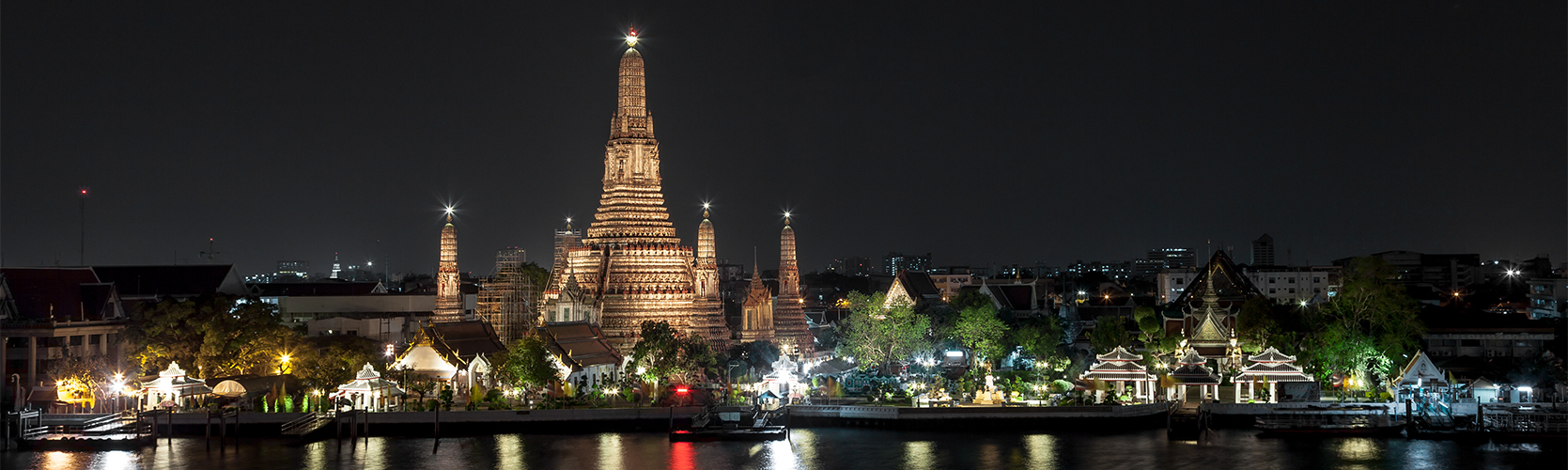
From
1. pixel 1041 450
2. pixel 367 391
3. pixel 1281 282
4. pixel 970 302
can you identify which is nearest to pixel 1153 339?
pixel 970 302

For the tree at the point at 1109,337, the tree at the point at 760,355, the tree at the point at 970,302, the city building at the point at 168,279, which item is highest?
the city building at the point at 168,279

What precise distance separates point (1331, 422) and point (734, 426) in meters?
19.4

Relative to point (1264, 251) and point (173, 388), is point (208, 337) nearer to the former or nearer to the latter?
point (173, 388)

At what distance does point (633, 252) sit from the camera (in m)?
64.0

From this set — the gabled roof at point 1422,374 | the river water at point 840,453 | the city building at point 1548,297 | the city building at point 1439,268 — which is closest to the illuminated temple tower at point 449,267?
the river water at point 840,453

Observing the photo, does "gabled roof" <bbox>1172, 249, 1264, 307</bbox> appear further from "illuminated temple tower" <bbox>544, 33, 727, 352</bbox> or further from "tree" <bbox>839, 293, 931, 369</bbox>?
"illuminated temple tower" <bbox>544, 33, 727, 352</bbox>

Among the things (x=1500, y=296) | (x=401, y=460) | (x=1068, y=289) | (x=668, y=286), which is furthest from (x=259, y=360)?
(x=1068, y=289)

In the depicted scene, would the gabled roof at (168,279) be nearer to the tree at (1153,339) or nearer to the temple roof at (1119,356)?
the temple roof at (1119,356)

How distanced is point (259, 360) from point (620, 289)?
15.6 metres

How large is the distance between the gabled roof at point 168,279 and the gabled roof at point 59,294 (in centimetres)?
1202

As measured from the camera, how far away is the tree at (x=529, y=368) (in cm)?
5019

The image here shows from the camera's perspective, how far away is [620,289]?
63031 millimetres

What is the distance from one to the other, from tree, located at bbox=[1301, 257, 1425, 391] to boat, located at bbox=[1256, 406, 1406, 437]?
159 inches

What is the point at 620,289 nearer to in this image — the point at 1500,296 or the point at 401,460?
the point at 401,460
